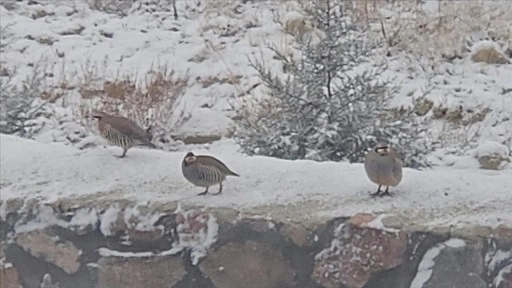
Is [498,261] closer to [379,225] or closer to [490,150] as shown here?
[379,225]

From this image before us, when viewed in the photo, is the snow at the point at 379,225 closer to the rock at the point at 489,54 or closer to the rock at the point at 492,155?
the rock at the point at 492,155

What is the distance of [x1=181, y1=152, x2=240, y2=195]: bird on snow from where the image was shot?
2.03m

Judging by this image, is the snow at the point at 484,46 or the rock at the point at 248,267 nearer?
the rock at the point at 248,267

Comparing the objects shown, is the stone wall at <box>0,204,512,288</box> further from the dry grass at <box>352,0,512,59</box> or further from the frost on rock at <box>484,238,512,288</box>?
the dry grass at <box>352,0,512,59</box>

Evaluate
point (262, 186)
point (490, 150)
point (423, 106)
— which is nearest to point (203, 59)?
point (423, 106)

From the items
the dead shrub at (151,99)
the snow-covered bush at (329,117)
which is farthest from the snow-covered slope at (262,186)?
the dead shrub at (151,99)

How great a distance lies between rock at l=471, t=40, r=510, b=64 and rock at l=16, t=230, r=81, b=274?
3.01m

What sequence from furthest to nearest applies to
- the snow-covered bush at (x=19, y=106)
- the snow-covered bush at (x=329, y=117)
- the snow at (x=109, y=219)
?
the snow-covered bush at (x=19, y=106) → the snow-covered bush at (x=329, y=117) → the snow at (x=109, y=219)

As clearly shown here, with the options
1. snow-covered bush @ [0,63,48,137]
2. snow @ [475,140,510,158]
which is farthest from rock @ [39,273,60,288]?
snow @ [475,140,510,158]

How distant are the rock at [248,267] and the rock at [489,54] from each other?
2.90m

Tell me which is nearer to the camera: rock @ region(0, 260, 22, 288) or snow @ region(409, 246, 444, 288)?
snow @ region(409, 246, 444, 288)

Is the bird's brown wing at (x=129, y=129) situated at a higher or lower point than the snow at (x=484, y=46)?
lower

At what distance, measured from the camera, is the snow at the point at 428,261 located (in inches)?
72.2

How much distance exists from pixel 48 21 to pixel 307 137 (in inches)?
106
